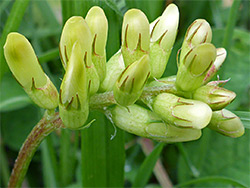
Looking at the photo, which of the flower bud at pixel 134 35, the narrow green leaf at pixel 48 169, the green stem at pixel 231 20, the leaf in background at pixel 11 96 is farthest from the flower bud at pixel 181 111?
the leaf in background at pixel 11 96

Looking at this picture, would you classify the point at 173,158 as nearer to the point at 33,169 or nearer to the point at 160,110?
the point at 33,169

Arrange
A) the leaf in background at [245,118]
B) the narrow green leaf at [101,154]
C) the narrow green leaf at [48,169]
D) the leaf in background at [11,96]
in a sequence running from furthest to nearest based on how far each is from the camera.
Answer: the leaf in background at [11,96] < the narrow green leaf at [48,169] < the narrow green leaf at [101,154] < the leaf in background at [245,118]

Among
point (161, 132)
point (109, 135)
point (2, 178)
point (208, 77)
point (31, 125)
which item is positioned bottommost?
point (2, 178)

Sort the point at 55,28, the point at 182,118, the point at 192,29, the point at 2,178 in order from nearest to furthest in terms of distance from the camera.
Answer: the point at 182,118, the point at 192,29, the point at 2,178, the point at 55,28

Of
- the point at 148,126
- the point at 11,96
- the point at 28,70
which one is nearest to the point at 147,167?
the point at 148,126

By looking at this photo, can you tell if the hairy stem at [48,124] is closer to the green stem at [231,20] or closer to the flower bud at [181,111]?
the flower bud at [181,111]

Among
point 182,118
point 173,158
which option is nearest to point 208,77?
point 182,118
